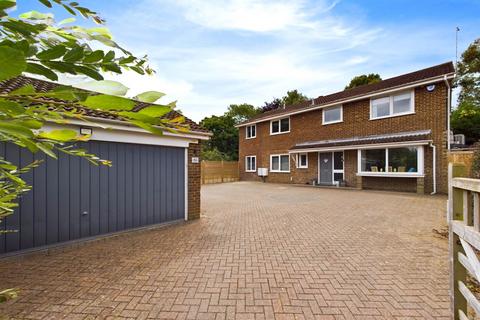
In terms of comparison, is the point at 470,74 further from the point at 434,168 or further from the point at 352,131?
the point at 434,168

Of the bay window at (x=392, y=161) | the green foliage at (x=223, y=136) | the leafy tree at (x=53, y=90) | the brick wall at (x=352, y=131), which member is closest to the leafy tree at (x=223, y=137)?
the green foliage at (x=223, y=136)

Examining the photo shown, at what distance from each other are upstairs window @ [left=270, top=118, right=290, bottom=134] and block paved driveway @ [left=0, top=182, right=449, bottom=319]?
576 inches

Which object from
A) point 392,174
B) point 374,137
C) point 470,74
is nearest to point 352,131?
point 374,137

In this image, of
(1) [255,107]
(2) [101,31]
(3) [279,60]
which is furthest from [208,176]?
(1) [255,107]

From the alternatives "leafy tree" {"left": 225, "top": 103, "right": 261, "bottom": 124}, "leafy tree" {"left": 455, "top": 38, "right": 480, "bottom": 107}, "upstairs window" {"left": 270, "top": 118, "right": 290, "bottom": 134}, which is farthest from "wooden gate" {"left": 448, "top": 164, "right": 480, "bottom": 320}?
"leafy tree" {"left": 225, "top": 103, "right": 261, "bottom": 124}

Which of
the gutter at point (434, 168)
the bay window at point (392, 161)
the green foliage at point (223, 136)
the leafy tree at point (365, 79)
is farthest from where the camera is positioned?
the green foliage at point (223, 136)

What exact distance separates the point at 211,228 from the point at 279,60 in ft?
35.4

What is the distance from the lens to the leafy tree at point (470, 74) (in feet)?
72.6

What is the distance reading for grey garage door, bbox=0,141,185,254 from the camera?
484 cm

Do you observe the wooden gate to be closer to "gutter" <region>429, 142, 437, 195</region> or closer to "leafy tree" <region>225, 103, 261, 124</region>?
"gutter" <region>429, 142, 437, 195</region>

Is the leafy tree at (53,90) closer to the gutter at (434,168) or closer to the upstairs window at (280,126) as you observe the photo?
the gutter at (434,168)

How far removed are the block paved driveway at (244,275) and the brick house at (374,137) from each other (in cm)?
754

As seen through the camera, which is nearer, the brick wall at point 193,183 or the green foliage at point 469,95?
the brick wall at point 193,183

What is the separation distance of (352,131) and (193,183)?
1229cm
